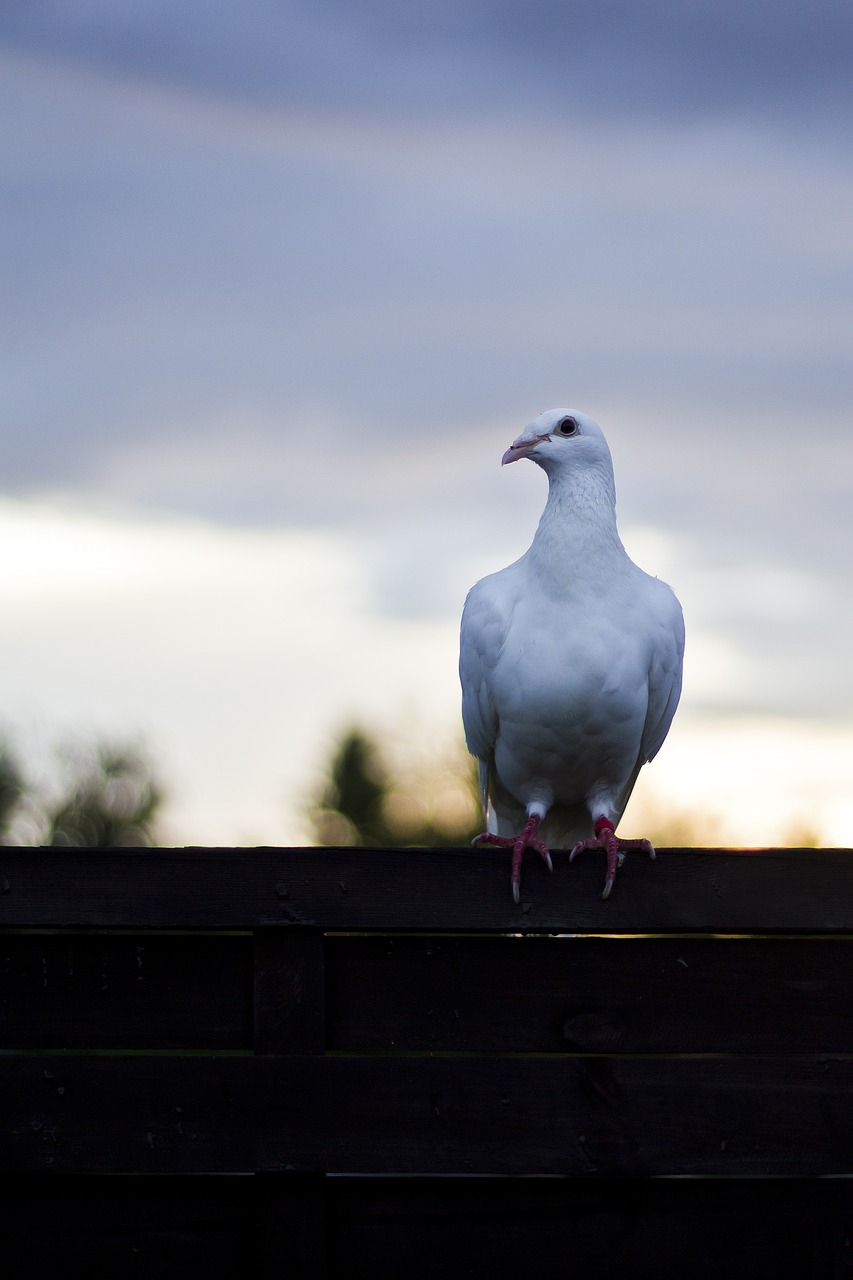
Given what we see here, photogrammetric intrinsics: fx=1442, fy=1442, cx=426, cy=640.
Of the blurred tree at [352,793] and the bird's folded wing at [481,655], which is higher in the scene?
the blurred tree at [352,793]

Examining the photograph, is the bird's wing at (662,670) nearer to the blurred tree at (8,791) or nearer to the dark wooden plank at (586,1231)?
the dark wooden plank at (586,1231)

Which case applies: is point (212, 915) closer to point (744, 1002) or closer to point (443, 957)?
point (443, 957)

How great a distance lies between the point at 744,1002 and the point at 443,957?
2.57ft

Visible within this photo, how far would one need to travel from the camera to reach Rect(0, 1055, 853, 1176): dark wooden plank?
355 cm

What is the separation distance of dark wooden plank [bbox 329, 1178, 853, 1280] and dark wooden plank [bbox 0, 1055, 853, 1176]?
9 cm

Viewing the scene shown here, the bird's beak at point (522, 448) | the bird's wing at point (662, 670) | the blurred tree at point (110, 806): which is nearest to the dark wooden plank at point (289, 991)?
the bird's wing at point (662, 670)

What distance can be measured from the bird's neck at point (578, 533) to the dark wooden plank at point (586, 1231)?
220cm

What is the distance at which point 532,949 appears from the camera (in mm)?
3713

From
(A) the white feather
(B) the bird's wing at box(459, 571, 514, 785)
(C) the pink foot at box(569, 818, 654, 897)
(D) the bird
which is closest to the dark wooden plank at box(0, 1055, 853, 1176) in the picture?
(C) the pink foot at box(569, 818, 654, 897)

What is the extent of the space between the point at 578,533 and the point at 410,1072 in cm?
225

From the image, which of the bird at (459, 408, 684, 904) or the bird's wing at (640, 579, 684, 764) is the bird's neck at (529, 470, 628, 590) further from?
the bird's wing at (640, 579, 684, 764)

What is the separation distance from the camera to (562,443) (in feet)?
17.6

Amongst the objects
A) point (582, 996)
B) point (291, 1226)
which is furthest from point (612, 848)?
point (291, 1226)

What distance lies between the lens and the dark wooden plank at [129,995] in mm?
3668
